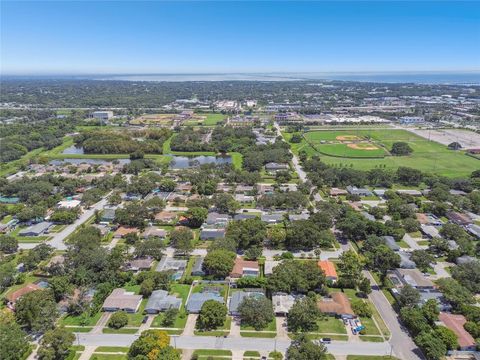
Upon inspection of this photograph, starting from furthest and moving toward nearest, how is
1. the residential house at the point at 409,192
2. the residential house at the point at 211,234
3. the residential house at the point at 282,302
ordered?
the residential house at the point at 409,192
the residential house at the point at 211,234
the residential house at the point at 282,302

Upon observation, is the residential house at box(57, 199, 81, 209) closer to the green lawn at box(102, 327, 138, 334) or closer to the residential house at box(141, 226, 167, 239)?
the residential house at box(141, 226, 167, 239)

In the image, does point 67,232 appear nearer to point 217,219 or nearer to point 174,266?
point 174,266

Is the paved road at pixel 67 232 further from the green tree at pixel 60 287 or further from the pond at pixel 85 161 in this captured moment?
the pond at pixel 85 161

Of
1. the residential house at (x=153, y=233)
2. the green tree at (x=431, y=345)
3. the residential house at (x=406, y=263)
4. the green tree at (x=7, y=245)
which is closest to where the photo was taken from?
the green tree at (x=431, y=345)

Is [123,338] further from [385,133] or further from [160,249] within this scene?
[385,133]

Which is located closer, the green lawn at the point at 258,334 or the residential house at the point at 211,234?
the green lawn at the point at 258,334

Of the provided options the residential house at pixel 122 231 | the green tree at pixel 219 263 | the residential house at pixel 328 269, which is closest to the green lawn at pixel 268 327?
the green tree at pixel 219 263

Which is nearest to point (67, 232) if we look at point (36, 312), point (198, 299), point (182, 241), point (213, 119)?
point (182, 241)
